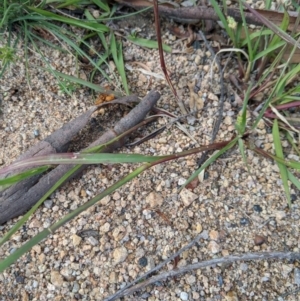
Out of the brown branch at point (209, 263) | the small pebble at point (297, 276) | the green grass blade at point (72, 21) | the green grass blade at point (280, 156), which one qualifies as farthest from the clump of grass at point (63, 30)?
the small pebble at point (297, 276)

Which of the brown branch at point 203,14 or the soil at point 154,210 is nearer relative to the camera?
the soil at point 154,210

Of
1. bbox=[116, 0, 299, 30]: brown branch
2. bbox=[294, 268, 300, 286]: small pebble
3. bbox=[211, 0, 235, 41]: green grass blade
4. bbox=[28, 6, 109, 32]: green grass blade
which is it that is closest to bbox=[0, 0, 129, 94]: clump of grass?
bbox=[28, 6, 109, 32]: green grass blade

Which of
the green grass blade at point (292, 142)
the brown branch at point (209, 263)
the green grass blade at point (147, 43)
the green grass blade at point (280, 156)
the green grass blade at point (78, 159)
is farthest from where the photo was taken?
the green grass blade at point (147, 43)

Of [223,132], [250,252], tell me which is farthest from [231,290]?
[223,132]

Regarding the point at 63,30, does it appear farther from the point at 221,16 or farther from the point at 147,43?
the point at 221,16

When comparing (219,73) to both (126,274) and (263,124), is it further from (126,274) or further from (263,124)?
(126,274)

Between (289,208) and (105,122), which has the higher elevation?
(105,122)

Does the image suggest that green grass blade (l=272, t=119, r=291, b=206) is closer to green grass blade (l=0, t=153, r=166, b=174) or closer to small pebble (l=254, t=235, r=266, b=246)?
small pebble (l=254, t=235, r=266, b=246)

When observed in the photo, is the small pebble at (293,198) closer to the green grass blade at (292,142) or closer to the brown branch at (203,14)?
the green grass blade at (292,142)
